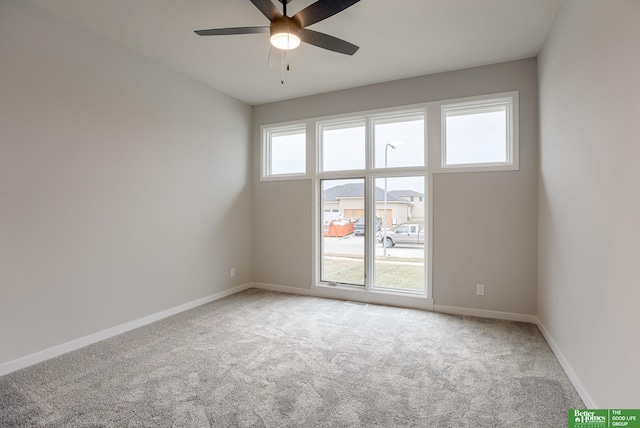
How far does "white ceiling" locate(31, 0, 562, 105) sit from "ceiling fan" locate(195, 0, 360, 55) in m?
0.35

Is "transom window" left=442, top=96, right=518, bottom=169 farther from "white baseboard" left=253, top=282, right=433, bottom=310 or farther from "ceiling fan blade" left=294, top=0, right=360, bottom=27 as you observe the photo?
"ceiling fan blade" left=294, top=0, right=360, bottom=27

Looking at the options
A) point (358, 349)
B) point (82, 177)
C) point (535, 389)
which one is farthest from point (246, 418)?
point (82, 177)

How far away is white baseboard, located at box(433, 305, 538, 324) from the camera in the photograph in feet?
11.4

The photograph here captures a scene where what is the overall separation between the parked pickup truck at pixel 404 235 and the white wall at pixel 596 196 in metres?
1.44

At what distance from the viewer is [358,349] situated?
2.83m

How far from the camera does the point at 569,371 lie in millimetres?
2318

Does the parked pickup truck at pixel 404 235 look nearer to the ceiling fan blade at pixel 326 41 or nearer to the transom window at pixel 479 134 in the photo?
the transom window at pixel 479 134

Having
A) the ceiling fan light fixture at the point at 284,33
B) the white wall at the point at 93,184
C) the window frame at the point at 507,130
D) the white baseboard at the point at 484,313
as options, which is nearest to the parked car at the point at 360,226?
the window frame at the point at 507,130

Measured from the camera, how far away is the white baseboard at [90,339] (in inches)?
96.0

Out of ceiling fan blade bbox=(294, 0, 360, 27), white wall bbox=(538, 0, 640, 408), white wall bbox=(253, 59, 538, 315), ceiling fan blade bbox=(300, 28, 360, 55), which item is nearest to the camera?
white wall bbox=(538, 0, 640, 408)

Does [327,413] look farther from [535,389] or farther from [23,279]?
[23,279]

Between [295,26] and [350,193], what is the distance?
2.55 meters

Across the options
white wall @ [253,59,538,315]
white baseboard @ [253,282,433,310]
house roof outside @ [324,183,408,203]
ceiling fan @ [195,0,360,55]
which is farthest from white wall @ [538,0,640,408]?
house roof outside @ [324,183,408,203]

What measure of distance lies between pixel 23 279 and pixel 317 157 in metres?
3.47
